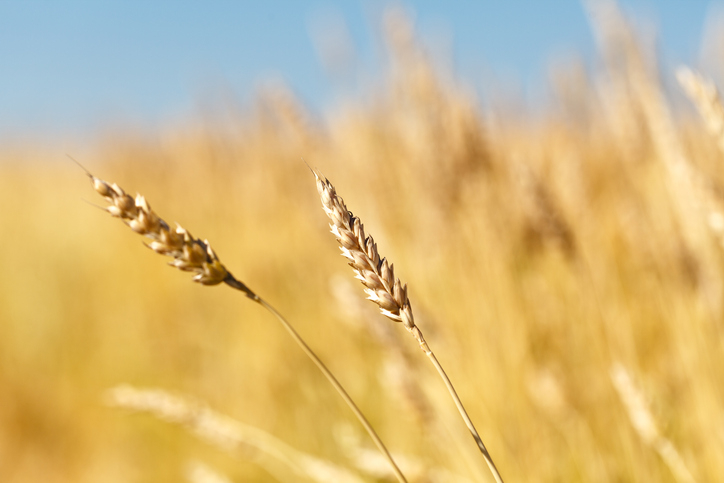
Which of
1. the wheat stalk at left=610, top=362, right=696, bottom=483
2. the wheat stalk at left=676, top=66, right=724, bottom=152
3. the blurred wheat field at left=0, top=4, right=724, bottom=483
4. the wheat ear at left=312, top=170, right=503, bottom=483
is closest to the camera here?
the wheat ear at left=312, top=170, right=503, bottom=483

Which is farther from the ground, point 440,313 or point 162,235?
point 440,313

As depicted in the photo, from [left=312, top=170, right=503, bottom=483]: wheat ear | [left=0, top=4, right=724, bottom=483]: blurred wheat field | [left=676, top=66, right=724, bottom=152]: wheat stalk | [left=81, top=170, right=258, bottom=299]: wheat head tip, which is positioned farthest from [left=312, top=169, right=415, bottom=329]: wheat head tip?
[left=0, top=4, right=724, bottom=483]: blurred wheat field

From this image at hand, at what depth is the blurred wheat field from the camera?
1145mm

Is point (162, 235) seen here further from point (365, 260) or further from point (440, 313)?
point (440, 313)

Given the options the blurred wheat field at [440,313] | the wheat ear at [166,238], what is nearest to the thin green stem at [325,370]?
the wheat ear at [166,238]

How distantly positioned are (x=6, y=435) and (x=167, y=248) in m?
2.54

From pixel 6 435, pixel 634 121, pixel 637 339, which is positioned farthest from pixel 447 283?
pixel 6 435

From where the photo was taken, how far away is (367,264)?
387 mm

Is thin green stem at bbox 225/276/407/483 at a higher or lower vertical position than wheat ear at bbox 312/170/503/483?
lower

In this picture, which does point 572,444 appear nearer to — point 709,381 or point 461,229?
point 709,381

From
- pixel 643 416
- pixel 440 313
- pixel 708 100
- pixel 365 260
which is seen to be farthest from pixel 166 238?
pixel 440 313

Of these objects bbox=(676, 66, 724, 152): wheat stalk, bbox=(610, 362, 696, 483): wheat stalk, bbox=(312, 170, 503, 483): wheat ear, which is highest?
bbox=(676, 66, 724, 152): wheat stalk

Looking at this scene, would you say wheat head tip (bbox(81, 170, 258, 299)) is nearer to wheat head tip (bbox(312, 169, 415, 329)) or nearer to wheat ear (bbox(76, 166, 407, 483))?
wheat ear (bbox(76, 166, 407, 483))

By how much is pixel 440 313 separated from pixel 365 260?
146 cm
